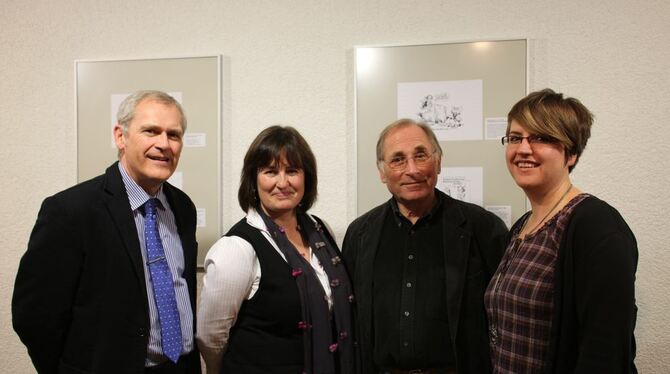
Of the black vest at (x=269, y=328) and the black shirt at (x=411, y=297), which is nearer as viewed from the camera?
the black vest at (x=269, y=328)

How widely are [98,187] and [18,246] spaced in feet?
4.49

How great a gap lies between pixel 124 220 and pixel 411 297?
107 cm

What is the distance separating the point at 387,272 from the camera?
5.90 feet

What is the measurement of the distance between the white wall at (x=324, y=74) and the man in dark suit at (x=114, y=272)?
2.49 ft

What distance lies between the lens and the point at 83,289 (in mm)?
1402

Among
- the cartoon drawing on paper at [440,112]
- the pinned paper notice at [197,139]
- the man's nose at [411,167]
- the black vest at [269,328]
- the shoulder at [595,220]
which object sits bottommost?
the black vest at [269,328]

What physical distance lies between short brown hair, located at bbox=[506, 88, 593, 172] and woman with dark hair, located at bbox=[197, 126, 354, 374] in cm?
81

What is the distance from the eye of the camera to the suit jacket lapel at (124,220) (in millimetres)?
1433

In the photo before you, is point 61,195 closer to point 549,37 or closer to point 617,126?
point 549,37

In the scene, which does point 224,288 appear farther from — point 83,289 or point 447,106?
point 447,106

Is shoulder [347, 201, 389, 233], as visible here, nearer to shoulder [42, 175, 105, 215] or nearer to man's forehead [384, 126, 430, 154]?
man's forehead [384, 126, 430, 154]

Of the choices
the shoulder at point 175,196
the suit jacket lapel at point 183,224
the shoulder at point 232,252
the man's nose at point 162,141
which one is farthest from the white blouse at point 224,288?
the man's nose at point 162,141

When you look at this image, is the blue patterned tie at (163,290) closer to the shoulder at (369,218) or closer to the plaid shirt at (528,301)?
the shoulder at (369,218)

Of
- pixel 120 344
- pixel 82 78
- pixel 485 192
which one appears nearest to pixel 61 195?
pixel 120 344
